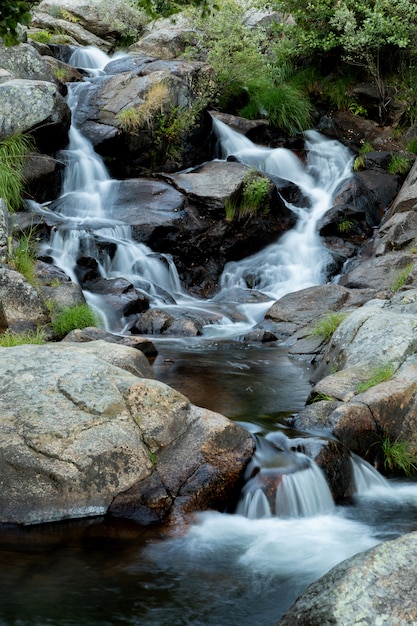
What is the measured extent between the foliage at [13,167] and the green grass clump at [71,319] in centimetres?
340

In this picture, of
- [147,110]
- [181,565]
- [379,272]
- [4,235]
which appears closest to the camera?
[181,565]

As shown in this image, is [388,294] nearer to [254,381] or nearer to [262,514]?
[254,381]

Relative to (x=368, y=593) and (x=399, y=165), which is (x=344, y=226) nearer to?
(x=399, y=165)

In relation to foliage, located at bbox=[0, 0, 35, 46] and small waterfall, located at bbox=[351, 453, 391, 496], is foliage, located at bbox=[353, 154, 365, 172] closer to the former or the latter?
small waterfall, located at bbox=[351, 453, 391, 496]

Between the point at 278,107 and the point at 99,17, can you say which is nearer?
the point at 278,107

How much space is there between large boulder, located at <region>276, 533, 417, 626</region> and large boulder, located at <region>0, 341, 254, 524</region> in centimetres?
218

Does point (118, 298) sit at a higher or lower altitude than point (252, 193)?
lower

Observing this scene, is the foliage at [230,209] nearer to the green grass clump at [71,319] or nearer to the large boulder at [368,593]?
the green grass clump at [71,319]

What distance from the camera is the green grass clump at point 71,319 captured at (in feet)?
29.9

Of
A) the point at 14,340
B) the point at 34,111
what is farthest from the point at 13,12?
the point at 34,111

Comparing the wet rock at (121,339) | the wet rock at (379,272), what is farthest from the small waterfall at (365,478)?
the wet rock at (379,272)

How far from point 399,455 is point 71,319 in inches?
198

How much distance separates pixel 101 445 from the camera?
471 cm

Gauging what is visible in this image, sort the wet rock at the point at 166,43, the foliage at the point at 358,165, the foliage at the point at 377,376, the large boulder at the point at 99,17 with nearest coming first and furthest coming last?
the foliage at the point at 377,376
the foliage at the point at 358,165
the wet rock at the point at 166,43
the large boulder at the point at 99,17
